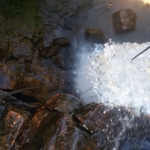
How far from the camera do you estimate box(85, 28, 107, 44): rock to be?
25.8 ft

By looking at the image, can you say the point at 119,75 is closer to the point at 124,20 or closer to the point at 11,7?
the point at 124,20

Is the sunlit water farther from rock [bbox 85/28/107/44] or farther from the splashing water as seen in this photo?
rock [bbox 85/28/107/44]

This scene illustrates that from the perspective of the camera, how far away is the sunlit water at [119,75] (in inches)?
298

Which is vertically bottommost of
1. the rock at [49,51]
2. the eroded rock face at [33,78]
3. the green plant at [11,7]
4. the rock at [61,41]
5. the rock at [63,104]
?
the rock at [63,104]

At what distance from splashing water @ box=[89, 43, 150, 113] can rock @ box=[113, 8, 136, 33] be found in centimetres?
66

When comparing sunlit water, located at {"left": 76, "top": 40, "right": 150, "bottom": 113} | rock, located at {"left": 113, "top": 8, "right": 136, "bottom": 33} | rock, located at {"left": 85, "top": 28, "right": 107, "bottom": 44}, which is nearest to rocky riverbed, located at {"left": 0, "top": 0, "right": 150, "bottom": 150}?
rock, located at {"left": 85, "top": 28, "right": 107, "bottom": 44}

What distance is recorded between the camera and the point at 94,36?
788cm

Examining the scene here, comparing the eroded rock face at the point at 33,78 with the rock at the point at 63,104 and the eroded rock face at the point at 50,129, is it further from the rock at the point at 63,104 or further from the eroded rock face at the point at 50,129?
the eroded rock face at the point at 50,129

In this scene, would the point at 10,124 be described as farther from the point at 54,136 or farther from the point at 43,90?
the point at 43,90

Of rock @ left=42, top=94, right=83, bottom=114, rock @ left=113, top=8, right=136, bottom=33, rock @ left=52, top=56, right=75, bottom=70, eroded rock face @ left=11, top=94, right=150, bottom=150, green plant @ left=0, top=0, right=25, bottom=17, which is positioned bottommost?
eroded rock face @ left=11, top=94, right=150, bottom=150

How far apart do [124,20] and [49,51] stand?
10.6 ft

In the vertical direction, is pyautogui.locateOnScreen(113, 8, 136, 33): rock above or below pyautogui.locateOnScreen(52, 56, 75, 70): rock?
above

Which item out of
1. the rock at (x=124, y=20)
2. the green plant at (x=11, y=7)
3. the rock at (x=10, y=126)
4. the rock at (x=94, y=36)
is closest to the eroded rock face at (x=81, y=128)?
Answer: the rock at (x=10, y=126)

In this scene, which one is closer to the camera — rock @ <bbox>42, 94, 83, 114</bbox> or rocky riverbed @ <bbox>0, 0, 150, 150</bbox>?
rocky riverbed @ <bbox>0, 0, 150, 150</bbox>
